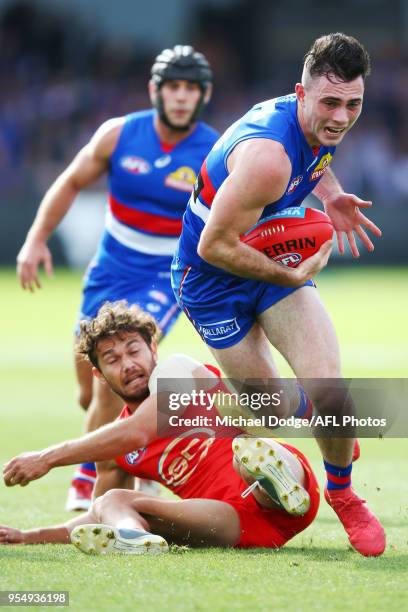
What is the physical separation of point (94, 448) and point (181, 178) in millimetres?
3018

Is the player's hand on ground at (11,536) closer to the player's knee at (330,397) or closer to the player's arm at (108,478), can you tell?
the player's arm at (108,478)

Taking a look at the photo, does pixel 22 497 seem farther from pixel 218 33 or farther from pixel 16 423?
Result: pixel 218 33

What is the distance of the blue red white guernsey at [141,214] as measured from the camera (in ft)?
25.3

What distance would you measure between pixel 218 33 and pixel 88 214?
1015 cm

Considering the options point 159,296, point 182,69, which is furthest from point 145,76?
point 159,296

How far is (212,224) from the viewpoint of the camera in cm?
518

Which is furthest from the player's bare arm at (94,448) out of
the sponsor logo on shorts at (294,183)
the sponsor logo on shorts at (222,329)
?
the sponsor logo on shorts at (294,183)

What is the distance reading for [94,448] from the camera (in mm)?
5148

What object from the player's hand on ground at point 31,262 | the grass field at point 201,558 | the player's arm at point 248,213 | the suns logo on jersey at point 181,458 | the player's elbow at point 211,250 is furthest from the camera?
the player's hand on ground at point 31,262

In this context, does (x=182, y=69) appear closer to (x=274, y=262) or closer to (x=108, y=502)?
(x=274, y=262)

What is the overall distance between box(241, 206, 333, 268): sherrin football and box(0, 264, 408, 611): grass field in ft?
4.23

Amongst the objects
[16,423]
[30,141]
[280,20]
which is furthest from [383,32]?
[16,423]

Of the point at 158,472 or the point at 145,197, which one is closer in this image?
the point at 158,472

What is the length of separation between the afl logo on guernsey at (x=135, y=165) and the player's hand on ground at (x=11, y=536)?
10.1ft
